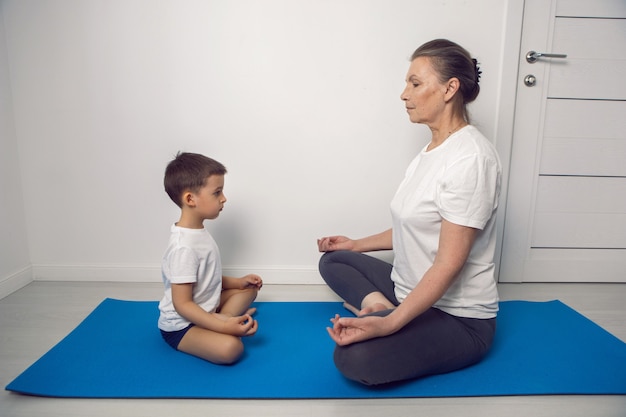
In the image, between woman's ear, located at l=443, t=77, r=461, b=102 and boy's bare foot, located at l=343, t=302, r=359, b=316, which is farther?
boy's bare foot, located at l=343, t=302, r=359, b=316

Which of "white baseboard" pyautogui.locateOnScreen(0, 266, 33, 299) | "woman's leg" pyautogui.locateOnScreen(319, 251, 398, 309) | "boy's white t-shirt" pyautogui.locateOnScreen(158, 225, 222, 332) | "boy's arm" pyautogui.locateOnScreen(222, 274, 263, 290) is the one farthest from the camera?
"white baseboard" pyautogui.locateOnScreen(0, 266, 33, 299)

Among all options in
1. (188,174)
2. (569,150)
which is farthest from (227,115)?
(569,150)

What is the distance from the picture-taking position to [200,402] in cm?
117

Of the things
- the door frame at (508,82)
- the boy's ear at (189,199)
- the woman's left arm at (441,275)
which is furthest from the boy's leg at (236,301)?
the door frame at (508,82)

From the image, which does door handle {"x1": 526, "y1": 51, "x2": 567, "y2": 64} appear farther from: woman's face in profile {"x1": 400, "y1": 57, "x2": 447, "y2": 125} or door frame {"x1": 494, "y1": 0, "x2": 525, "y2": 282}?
woman's face in profile {"x1": 400, "y1": 57, "x2": 447, "y2": 125}

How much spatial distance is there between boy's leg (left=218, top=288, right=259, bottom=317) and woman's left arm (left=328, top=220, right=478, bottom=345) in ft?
1.86

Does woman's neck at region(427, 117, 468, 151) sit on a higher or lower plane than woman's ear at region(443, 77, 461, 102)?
lower

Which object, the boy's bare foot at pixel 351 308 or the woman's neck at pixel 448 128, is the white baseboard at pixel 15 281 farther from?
the woman's neck at pixel 448 128

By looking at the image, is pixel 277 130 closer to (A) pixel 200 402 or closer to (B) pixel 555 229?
(A) pixel 200 402

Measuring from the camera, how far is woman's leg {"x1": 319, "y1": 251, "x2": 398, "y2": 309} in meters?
1.53

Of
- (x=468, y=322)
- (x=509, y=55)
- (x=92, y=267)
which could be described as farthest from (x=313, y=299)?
(x=509, y=55)

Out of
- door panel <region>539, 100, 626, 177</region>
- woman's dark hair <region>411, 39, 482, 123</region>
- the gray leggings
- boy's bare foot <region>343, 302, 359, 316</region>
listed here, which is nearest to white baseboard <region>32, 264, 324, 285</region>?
boy's bare foot <region>343, 302, 359, 316</region>

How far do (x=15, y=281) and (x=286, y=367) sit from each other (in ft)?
4.65

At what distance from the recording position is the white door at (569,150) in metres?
1.93
